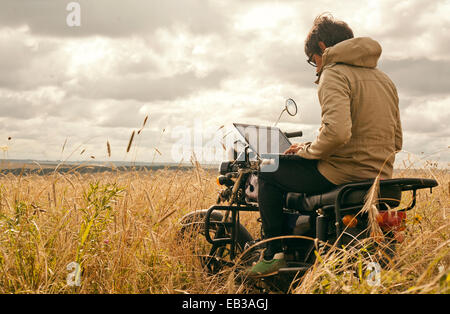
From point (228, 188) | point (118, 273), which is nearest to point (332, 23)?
point (228, 188)

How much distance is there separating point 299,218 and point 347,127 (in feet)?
3.14

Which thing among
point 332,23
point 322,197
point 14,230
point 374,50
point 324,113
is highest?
point 332,23

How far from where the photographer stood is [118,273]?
3389 mm

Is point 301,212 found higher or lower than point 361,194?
lower

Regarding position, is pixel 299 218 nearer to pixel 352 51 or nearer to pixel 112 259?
pixel 352 51

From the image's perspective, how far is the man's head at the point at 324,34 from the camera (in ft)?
11.7

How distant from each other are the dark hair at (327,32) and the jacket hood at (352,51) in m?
0.28

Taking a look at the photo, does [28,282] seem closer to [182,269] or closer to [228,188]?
[182,269]

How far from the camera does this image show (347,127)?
310 cm

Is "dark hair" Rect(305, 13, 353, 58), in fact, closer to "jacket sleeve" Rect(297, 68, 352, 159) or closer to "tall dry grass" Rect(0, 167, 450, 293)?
"jacket sleeve" Rect(297, 68, 352, 159)

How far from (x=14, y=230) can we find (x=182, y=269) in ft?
4.99

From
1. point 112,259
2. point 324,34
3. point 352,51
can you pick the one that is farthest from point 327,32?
point 112,259
